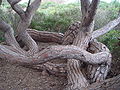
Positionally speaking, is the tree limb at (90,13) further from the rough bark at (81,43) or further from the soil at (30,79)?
the soil at (30,79)

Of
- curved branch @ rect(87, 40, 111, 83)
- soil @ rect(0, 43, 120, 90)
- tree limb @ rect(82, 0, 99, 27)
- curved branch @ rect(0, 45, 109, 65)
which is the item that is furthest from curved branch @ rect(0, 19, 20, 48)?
curved branch @ rect(87, 40, 111, 83)

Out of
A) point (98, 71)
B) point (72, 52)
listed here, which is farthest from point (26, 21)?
point (98, 71)

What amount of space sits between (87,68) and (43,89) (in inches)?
33.6

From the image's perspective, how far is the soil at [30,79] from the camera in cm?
375

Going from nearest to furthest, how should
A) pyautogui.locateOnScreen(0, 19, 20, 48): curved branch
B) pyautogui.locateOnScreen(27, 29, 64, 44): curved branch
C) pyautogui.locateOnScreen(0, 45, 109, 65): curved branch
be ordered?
pyautogui.locateOnScreen(0, 45, 109, 65): curved branch
pyautogui.locateOnScreen(0, 19, 20, 48): curved branch
pyautogui.locateOnScreen(27, 29, 64, 44): curved branch

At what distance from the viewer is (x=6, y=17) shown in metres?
6.70

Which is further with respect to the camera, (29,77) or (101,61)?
(29,77)

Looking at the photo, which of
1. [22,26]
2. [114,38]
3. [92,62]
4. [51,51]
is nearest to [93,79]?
[92,62]

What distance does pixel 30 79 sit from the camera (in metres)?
3.98

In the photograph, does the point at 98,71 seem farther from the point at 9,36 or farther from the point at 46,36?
the point at 9,36

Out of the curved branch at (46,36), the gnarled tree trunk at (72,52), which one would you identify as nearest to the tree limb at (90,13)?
the gnarled tree trunk at (72,52)

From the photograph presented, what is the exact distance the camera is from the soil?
3748mm

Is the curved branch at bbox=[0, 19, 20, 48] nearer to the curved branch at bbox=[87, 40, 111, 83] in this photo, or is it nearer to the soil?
the soil

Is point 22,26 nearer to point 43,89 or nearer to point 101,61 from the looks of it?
point 43,89
